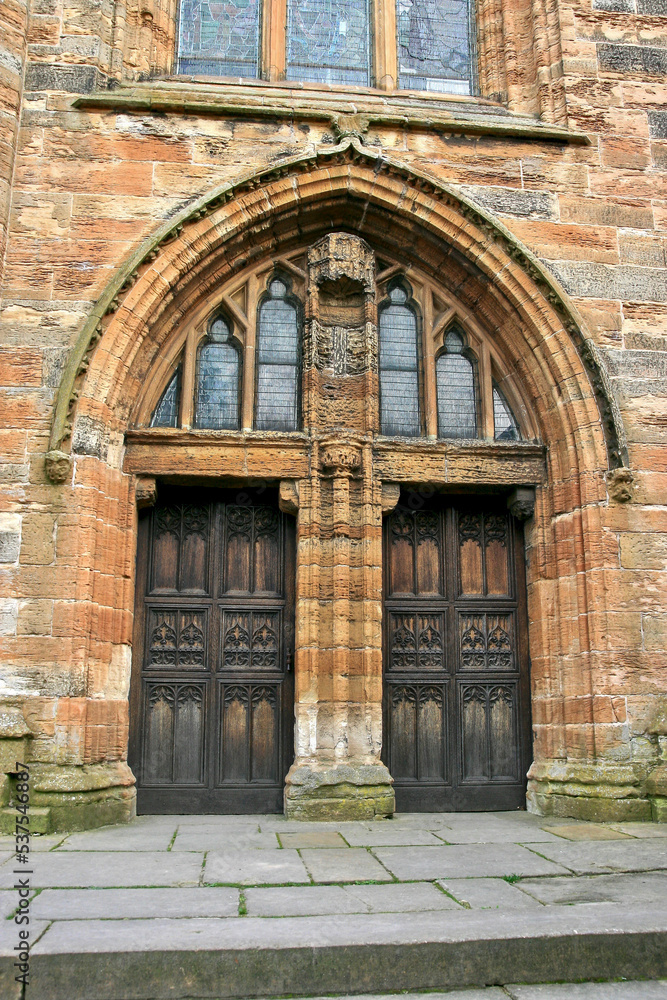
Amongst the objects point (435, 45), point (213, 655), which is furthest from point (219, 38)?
point (213, 655)

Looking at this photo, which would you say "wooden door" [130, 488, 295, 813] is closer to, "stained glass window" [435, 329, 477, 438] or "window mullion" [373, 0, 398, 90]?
"stained glass window" [435, 329, 477, 438]

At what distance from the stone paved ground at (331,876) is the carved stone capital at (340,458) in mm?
2776

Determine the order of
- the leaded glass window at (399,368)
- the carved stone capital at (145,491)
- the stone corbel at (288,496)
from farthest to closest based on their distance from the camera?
1. the leaded glass window at (399,368)
2. the stone corbel at (288,496)
3. the carved stone capital at (145,491)

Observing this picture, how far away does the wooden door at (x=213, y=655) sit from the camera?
6754 millimetres

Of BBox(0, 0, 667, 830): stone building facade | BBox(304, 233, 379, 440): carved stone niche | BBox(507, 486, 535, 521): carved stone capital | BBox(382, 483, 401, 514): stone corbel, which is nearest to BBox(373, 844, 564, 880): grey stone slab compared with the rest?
BBox(0, 0, 667, 830): stone building facade

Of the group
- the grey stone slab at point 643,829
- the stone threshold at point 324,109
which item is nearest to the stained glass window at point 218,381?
the stone threshold at point 324,109

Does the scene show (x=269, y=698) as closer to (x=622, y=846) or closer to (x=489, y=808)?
(x=489, y=808)

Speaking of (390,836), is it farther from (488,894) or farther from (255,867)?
(488,894)

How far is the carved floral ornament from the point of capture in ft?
21.0

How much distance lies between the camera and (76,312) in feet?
21.9

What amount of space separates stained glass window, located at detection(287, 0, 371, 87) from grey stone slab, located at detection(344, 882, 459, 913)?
291 inches

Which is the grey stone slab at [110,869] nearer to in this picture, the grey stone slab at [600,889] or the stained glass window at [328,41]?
the grey stone slab at [600,889]

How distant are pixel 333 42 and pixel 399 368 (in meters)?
3.59

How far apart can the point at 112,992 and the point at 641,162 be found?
7.69 meters
